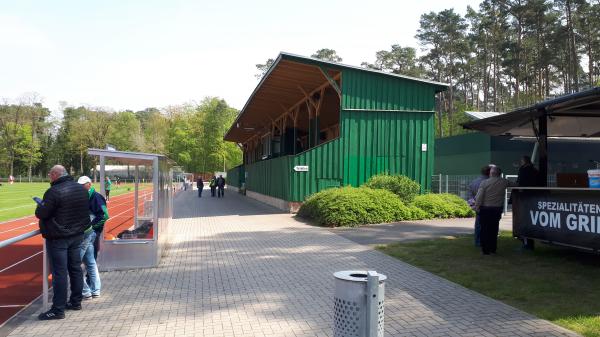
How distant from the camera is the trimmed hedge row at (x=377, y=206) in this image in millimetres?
15461

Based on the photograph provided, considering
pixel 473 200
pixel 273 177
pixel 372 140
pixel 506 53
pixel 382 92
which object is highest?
pixel 506 53

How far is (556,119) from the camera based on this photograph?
11133mm

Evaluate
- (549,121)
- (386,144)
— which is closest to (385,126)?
(386,144)

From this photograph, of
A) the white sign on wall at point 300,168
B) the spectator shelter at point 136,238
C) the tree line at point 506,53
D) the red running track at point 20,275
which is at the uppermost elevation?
the tree line at point 506,53

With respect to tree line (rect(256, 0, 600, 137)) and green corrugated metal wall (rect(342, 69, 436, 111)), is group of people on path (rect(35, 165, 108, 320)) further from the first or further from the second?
tree line (rect(256, 0, 600, 137))

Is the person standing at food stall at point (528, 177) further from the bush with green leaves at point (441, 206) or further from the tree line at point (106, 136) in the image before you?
the tree line at point (106, 136)

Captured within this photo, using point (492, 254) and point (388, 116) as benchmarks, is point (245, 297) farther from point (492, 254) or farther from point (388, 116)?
point (388, 116)

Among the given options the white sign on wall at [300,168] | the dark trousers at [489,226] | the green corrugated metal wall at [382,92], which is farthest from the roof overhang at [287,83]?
the dark trousers at [489,226]

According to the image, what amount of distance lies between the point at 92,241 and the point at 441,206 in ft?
43.0

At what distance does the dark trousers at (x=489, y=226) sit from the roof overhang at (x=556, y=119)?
6.82 feet

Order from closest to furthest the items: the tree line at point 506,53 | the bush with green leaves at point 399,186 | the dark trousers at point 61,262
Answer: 1. the dark trousers at point 61,262
2. the bush with green leaves at point 399,186
3. the tree line at point 506,53

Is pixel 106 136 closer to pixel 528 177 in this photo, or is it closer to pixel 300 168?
pixel 300 168

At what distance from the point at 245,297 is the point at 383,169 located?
13.9 meters

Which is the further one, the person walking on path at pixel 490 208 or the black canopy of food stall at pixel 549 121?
the person walking on path at pixel 490 208
